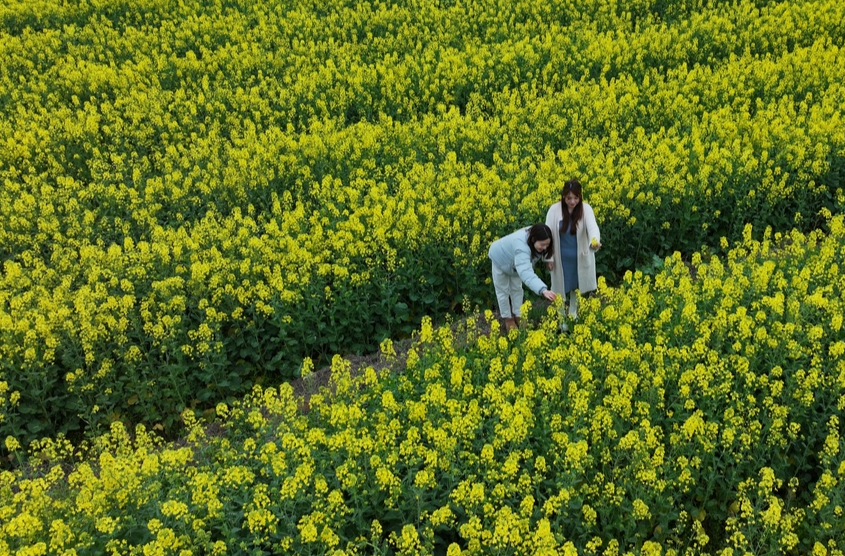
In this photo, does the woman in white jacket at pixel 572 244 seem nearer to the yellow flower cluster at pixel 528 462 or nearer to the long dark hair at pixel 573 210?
the long dark hair at pixel 573 210

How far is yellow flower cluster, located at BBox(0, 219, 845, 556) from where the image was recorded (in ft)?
17.5

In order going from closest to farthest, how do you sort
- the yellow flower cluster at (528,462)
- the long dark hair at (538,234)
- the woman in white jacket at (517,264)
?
the yellow flower cluster at (528,462) < the long dark hair at (538,234) < the woman in white jacket at (517,264)

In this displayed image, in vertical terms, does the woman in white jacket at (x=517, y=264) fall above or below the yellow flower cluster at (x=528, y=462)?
above

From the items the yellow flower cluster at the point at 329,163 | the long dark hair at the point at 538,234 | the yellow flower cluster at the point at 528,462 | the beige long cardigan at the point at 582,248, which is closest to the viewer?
the yellow flower cluster at the point at 528,462

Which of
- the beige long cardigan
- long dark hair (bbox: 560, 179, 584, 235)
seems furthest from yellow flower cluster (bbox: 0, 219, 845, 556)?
long dark hair (bbox: 560, 179, 584, 235)

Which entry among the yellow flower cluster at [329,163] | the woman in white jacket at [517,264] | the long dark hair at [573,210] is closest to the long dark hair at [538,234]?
the woman in white jacket at [517,264]

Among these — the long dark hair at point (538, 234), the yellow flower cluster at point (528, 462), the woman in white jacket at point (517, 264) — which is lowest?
the yellow flower cluster at point (528, 462)

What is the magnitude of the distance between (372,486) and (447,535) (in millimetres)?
772

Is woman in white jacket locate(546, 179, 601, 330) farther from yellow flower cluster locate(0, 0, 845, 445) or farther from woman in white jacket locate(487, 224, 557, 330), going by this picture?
yellow flower cluster locate(0, 0, 845, 445)

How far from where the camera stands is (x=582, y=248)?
7891 mm

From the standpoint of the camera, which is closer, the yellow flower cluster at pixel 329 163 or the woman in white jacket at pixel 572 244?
the woman in white jacket at pixel 572 244

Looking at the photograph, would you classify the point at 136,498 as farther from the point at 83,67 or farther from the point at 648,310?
the point at 83,67

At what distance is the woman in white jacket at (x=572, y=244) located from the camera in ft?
25.2

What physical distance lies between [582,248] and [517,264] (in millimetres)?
901
